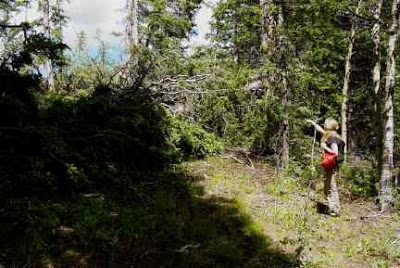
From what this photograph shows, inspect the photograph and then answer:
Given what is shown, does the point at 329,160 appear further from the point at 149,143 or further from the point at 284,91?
the point at 149,143

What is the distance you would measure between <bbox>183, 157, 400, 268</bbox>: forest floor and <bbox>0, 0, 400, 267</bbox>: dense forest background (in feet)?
0.94

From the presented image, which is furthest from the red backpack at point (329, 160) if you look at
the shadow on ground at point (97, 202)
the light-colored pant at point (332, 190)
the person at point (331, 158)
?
the shadow on ground at point (97, 202)

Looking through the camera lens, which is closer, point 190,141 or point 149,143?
point 149,143

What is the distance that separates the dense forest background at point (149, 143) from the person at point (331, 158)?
5.23ft

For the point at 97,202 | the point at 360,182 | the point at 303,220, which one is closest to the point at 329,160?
the point at 303,220

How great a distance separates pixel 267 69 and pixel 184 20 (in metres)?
18.3

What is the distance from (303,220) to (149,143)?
3810 mm

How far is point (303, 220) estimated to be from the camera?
7430 mm

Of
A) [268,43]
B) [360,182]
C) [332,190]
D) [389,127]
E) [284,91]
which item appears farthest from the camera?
[268,43]

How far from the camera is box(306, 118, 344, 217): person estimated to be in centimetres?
769

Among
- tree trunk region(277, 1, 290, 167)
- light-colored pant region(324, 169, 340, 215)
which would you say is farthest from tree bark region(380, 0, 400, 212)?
tree trunk region(277, 1, 290, 167)

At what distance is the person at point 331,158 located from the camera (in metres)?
7.69

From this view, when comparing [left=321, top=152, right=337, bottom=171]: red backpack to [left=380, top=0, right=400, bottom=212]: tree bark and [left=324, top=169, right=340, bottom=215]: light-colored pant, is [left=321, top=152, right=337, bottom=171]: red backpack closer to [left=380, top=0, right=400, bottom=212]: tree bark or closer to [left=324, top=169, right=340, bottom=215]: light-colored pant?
[left=324, top=169, right=340, bottom=215]: light-colored pant

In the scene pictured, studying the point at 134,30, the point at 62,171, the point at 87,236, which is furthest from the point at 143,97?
the point at 134,30
